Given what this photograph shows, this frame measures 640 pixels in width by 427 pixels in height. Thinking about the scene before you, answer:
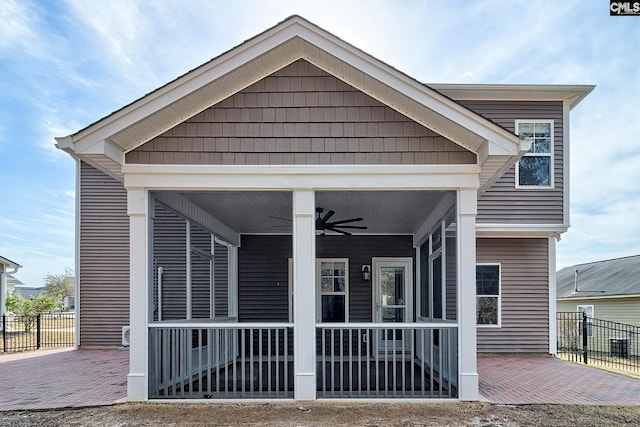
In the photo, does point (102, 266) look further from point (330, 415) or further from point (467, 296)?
point (467, 296)

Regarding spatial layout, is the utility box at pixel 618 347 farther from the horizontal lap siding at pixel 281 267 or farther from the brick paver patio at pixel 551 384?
the horizontal lap siding at pixel 281 267

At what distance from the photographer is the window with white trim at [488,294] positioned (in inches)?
384

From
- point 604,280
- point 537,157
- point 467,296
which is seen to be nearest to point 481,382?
point 467,296

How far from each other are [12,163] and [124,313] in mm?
22128

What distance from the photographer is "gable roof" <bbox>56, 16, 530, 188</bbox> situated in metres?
5.22

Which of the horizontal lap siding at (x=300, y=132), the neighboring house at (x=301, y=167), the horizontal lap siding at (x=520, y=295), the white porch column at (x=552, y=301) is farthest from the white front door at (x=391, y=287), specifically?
the horizontal lap siding at (x=300, y=132)

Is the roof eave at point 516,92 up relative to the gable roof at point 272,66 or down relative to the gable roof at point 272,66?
up

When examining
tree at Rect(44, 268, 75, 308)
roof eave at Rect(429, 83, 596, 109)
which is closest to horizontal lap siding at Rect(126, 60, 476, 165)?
roof eave at Rect(429, 83, 596, 109)

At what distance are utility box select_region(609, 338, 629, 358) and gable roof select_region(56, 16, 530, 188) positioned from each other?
12.3 m

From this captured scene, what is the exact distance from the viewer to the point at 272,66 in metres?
5.59

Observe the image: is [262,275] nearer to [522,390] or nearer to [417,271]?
[417,271]

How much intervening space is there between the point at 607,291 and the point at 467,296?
15.3m

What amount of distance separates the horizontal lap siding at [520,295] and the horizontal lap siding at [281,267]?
1845 millimetres

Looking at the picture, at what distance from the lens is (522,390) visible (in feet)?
20.6
